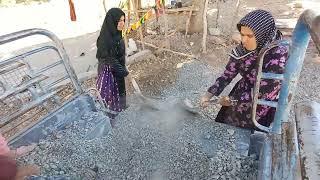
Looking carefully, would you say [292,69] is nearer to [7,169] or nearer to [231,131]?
[231,131]

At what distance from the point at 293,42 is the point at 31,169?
168cm

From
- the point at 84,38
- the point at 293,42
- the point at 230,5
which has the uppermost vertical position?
the point at 293,42

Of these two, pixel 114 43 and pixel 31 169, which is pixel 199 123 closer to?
pixel 31 169

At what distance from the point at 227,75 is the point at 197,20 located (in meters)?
4.69

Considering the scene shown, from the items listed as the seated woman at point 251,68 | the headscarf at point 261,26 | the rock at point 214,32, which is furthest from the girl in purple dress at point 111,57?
the rock at point 214,32

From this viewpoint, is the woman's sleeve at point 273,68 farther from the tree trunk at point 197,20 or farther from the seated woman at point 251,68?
the tree trunk at point 197,20

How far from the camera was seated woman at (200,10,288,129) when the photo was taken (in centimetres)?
267

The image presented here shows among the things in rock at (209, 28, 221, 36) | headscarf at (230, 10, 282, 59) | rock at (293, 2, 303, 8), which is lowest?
rock at (209, 28, 221, 36)

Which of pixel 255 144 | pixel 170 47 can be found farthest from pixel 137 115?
pixel 170 47

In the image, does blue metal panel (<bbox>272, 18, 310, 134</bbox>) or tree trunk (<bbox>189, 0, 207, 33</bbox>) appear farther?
tree trunk (<bbox>189, 0, 207, 33</bbox>)

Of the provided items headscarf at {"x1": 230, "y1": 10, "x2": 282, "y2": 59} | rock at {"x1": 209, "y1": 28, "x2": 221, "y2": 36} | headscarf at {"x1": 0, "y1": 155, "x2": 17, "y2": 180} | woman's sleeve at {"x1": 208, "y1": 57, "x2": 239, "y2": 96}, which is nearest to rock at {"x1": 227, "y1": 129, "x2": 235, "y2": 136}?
woman's sleeve at {"x1": 208, "y1": 57, "x2": 239, "y2": 96}

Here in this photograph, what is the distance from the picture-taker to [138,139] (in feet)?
9.83

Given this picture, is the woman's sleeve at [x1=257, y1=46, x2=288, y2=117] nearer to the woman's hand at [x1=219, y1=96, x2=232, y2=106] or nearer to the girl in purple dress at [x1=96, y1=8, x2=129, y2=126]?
the woman's hand at [x1=219, y1=96, x2=232, y2=106]

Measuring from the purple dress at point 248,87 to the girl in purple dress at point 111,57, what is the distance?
2.11 m
